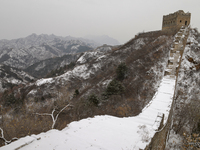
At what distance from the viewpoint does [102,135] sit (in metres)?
5.02

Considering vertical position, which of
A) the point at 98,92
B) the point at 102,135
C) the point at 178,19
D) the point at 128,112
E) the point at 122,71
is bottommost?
the point at 98,92

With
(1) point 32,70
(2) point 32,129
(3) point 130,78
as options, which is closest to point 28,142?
(2) point 32,129

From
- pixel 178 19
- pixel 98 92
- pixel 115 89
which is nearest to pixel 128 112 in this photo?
pixel 115 89

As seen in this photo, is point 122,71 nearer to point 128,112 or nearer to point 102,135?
point 128,112

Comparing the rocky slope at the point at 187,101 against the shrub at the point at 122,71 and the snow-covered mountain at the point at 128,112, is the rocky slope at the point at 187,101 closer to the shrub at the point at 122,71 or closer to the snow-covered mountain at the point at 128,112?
the snow-covered mountain at the point at 128,112

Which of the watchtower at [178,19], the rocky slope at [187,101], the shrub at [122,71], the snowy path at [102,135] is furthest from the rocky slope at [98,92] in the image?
the snowy path at [102,135]

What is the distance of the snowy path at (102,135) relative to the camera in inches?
166

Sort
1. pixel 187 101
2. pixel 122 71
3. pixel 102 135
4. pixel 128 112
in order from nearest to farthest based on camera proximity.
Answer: pixel 102 135 < pixel 128 112 < pixel 187 101 < pixel 122 71

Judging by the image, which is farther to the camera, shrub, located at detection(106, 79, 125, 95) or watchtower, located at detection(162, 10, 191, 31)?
watchtower, located at detection(162, 10, 191, 31)

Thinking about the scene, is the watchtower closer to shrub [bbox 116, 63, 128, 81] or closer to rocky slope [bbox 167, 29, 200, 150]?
rocky slope [bbox 167, 29, 200, 150]

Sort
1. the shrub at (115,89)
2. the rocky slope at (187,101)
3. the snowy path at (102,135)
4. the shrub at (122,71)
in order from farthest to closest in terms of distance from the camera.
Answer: the shrub at (122,71), the shrub at (115,89), the rocky slope at (187,101), the snowy path at (102,135)

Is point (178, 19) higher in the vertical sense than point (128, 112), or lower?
higher

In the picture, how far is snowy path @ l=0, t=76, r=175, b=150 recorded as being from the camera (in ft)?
13.8

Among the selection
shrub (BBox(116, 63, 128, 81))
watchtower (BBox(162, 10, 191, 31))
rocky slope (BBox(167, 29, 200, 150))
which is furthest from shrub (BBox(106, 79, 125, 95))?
watchtower (BBox(162, 10, 191, 31))
